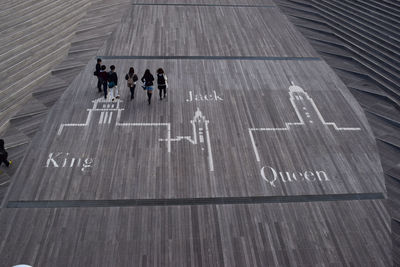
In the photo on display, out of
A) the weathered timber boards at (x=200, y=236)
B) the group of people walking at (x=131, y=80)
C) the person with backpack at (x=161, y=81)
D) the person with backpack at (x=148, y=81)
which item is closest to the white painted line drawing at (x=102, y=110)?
the group of people walking at (x=131, y=80)

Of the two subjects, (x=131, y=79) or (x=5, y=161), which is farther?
(x=131, y=79)

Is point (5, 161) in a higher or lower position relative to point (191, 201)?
higher

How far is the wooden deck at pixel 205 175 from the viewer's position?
612cm

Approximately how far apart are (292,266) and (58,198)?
4840 millimetres

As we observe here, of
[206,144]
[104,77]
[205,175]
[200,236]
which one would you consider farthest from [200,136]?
[104,77]

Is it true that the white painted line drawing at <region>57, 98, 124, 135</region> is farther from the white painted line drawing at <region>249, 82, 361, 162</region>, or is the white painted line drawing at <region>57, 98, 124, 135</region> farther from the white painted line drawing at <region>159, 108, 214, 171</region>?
the white painted line drawing at <region>249, 82, 361, 162</region>

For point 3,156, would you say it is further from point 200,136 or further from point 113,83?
point 200,136

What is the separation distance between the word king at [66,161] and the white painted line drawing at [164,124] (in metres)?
0.88

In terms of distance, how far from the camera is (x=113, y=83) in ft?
30.6

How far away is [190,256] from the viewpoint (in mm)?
5969

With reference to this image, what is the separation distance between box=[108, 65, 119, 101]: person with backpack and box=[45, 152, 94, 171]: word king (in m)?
2.46

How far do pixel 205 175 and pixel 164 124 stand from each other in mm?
2105

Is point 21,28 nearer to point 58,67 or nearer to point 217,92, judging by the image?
point 58,67

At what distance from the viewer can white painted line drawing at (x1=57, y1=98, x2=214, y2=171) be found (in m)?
8.35
